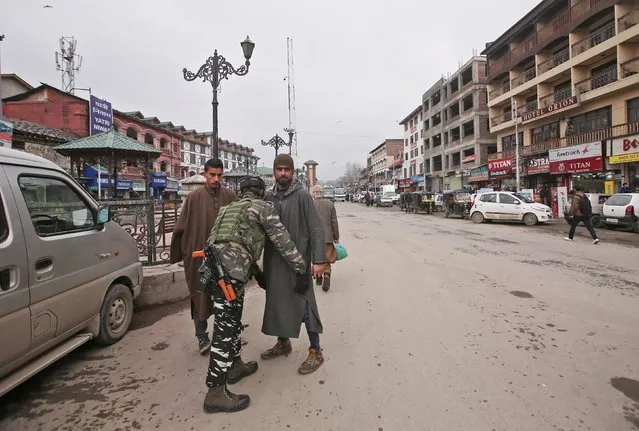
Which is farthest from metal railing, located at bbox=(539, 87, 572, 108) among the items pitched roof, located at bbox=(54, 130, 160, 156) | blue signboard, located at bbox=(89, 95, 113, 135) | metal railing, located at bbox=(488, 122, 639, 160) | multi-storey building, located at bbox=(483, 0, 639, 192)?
blue signboard, located at bbox=(89, 95, 113, 135)

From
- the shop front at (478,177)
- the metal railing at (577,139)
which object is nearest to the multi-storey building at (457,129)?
the shop front at (478,177)

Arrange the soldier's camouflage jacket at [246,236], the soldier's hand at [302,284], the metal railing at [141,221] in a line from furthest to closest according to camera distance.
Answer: the metal railing at [141,221] → the soldier's hand at [302,284] → the soldier's camouflage jacket at [246,236]

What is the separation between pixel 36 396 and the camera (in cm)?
275

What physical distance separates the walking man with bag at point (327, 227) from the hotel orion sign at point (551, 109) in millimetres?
24225

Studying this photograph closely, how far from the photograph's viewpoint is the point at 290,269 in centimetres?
294

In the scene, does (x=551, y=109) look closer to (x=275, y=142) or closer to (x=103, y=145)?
(x=275, y=142)

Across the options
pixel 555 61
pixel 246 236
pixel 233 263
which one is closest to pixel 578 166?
pixel 555 61

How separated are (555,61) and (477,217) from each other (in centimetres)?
1584

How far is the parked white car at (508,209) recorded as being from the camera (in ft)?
53.8

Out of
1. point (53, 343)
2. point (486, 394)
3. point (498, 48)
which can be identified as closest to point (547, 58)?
point (498, 48)

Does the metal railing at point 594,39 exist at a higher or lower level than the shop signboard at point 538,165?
higher

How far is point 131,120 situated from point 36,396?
37.6m

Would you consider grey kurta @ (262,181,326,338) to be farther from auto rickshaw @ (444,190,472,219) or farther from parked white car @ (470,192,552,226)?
auto rickshaw @ (444,190,472,219)

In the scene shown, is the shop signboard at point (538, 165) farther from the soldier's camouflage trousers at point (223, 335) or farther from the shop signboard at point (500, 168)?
the soldier's camouflage trousers at point (223, 335)
